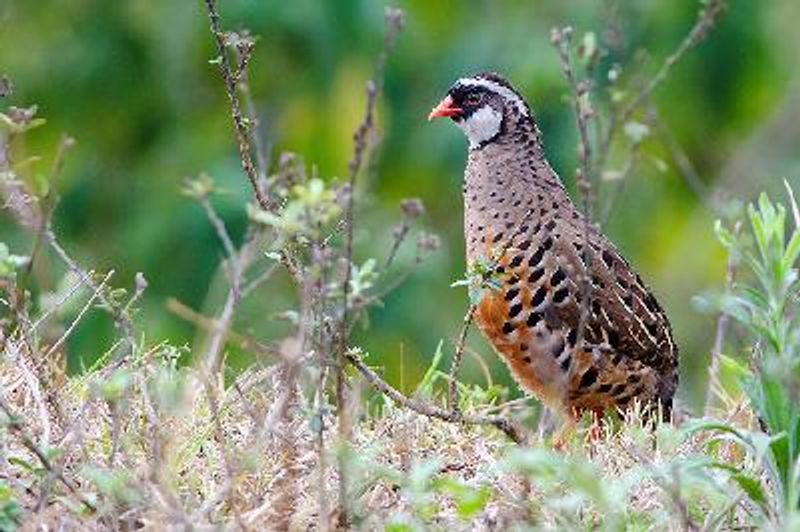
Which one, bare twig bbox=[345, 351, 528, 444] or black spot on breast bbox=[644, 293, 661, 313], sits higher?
black spot on breast bbox=[644, 293, 661, 313]

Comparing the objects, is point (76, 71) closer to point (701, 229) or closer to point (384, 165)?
point (384, 165)

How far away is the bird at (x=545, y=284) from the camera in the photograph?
21.8ft

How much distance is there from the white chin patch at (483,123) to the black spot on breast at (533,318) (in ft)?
2.52

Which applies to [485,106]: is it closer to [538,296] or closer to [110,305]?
[538,296]

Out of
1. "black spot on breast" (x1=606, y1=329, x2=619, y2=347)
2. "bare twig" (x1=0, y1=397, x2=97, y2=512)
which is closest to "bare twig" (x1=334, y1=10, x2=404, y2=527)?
"bare twig" (x1=0, y1=397, x2=97, y2=512)

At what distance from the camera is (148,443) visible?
5055 millimetres

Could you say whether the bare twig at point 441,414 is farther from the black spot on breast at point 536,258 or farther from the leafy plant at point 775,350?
the black spot on breast at point 536,258

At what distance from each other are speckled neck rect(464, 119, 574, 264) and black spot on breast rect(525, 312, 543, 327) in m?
0.21

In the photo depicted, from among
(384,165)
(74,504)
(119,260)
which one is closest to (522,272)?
(74,504)

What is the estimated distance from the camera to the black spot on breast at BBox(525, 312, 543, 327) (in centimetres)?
665

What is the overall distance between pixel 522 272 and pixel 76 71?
832 centimetres

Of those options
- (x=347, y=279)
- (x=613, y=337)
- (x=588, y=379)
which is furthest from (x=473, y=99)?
(x=347, y=279)

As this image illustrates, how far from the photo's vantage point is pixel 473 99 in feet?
23.5

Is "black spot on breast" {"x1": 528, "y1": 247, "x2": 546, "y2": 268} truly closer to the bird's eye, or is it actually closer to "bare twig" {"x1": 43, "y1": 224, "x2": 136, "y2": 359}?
the bird's eye
